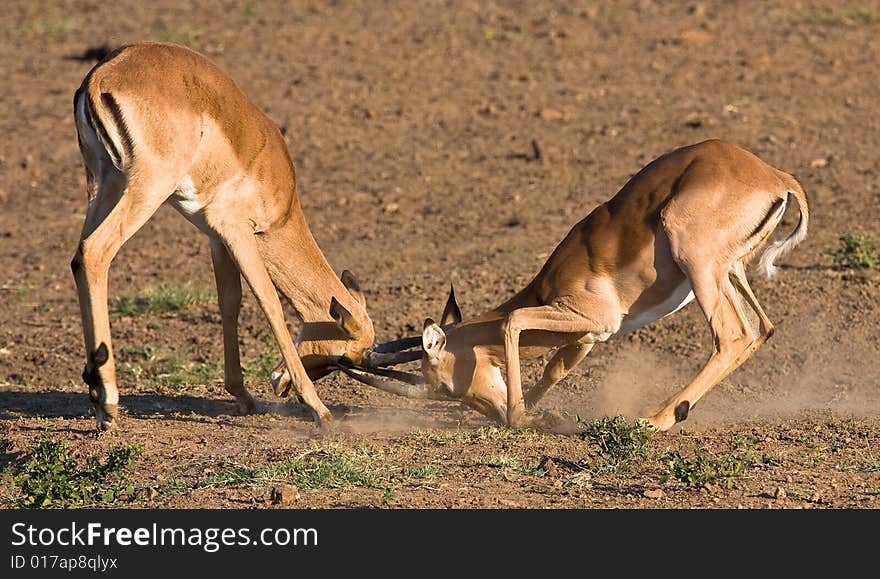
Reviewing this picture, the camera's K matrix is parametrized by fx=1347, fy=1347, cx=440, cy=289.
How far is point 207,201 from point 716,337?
10.3 ft

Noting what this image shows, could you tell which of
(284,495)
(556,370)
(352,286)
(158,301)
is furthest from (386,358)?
(158,301)

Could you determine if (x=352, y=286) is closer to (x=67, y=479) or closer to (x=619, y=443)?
(x=619, y=443)

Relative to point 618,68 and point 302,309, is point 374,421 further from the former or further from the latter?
point 618,68

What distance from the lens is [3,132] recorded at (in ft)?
48.6

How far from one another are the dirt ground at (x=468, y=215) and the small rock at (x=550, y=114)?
4 cm

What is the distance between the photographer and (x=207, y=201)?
8086 mm

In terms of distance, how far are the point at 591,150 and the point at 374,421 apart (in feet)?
20.9

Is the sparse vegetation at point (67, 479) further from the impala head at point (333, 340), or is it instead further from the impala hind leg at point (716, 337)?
the impala hind leg at point (716, 337)

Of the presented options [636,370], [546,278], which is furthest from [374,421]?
[636,370]

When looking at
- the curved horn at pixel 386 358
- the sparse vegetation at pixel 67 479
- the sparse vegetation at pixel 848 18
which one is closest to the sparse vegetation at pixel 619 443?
the curved horn at pixel 386 358

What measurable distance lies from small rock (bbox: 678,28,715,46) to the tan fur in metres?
8.78

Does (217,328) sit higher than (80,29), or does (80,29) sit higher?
(80,29)

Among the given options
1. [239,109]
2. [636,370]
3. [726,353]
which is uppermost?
[239,109]

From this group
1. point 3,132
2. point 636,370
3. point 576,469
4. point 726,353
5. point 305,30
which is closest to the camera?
point 576,469
